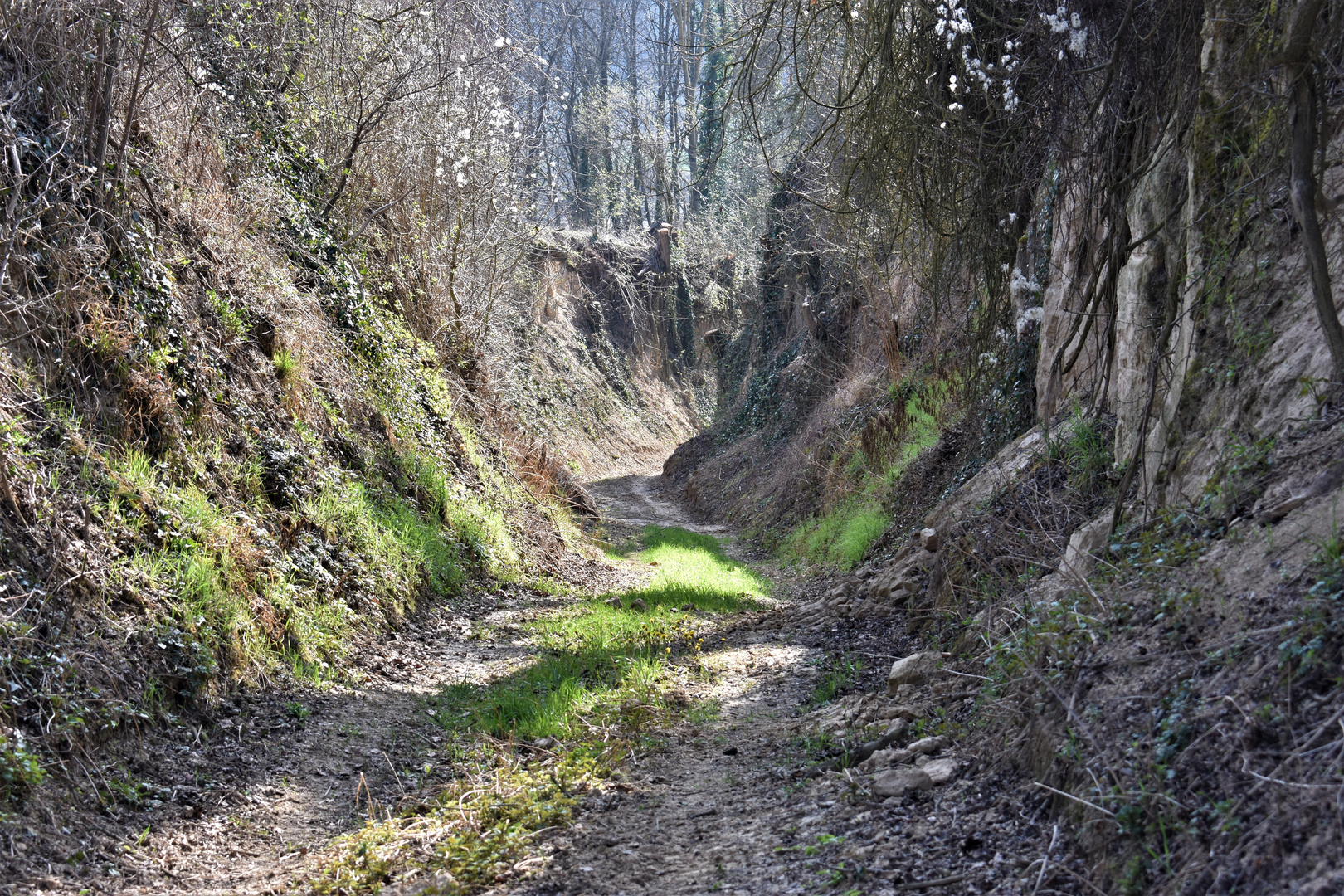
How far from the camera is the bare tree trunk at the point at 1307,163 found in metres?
3.30

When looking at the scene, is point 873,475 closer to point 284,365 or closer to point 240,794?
point 284,365

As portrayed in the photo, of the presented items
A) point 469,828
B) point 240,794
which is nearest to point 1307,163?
point 469,828

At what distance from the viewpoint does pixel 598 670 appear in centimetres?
663

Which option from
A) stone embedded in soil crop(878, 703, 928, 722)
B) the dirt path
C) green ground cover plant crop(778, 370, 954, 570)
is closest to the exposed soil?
the dirt path

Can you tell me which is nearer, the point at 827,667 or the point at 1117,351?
the point at 1117,351

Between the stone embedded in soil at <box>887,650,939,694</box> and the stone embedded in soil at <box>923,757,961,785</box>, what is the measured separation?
132 centimetres

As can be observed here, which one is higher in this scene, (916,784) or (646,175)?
(646,175)

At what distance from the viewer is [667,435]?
38750mm

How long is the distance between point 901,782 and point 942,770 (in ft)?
0.61

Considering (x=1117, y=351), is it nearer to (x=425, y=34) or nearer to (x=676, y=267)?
(x=425, y=34)

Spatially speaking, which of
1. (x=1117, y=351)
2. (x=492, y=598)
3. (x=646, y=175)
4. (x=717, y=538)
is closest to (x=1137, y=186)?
(x=1117, y=351)

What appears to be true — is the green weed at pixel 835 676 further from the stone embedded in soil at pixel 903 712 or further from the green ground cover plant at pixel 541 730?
the stone embedded in soil at pixel 903 712

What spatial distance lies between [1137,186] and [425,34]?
9.91m

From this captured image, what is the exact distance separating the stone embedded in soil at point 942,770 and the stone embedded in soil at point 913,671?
1.32 m
